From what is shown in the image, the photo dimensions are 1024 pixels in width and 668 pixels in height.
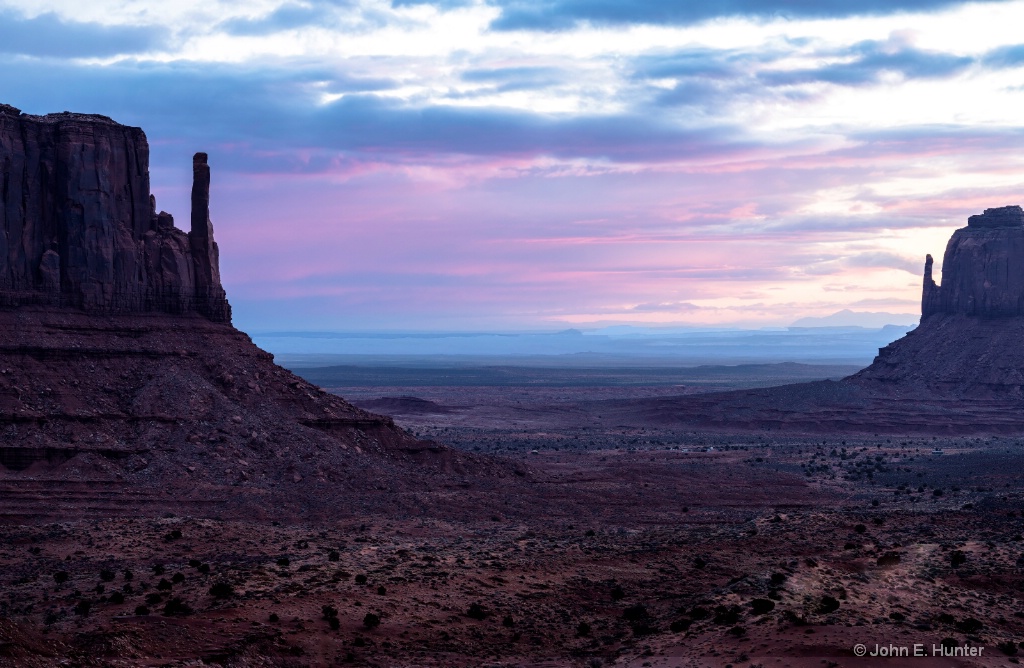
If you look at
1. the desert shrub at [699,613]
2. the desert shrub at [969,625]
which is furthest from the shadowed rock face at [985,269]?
the desert shrub at [699,613]

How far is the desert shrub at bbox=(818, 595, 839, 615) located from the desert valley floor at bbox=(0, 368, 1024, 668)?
0.08 metres

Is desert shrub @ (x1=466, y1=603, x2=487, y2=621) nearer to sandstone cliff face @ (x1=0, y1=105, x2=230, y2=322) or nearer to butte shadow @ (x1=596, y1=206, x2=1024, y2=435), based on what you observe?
sandstone cliff face @ (x1=0, y1=105, x2=230, y2=322)

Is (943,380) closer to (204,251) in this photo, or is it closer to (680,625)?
(204,251)

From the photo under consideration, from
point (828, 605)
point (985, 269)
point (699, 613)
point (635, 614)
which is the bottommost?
point (635, 614)

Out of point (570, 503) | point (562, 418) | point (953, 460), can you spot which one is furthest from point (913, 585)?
point (562, 418)

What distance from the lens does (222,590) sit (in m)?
33.7

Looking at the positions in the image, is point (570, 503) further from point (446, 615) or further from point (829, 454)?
point (829, 454)

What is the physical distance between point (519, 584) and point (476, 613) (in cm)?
335

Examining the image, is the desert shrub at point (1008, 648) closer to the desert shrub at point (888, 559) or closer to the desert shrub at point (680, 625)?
the desert shrub at point (680, 625)

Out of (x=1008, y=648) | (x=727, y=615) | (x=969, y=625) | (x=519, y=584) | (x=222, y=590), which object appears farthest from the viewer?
(x=519, y=584)

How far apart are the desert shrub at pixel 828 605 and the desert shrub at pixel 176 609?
1582 cm

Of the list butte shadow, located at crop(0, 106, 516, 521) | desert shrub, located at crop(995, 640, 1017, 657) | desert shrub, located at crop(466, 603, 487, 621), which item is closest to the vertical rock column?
butte shadow, located at crop(0, 106, 516, 521)

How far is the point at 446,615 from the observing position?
3397 cm

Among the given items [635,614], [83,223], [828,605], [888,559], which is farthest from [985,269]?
[828,605]
